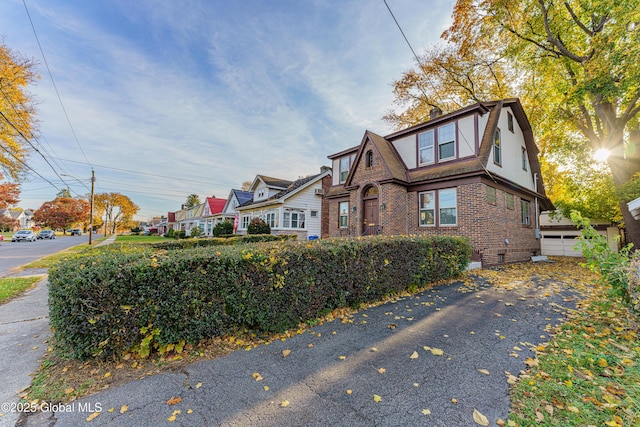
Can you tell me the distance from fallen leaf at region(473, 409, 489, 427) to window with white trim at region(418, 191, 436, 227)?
9.76m

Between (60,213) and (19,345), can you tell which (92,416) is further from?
(60,213)

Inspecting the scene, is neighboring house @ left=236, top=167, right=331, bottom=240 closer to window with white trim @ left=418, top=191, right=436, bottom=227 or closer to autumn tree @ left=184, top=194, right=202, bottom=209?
window with white trim @ left=418, top=191, right=436, bottom=227

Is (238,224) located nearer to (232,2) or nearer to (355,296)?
(232,2)

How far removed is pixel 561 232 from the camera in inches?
661

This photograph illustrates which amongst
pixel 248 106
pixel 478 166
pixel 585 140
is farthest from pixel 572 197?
pixel 248 106

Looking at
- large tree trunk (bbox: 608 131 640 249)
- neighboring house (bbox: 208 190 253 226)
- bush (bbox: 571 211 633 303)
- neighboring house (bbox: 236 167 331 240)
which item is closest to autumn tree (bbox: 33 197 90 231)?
neighboring house (bbox: 208 190 253 226)

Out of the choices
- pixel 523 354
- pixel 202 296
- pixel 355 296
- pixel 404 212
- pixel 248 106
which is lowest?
pixel 523 354

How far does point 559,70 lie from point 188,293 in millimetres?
19409

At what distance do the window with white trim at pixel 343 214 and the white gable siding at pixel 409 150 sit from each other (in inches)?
168

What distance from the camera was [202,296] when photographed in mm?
3320

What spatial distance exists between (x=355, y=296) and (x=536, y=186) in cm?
1552

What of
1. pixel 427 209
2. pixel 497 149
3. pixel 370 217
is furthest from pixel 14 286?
pixel 497 149

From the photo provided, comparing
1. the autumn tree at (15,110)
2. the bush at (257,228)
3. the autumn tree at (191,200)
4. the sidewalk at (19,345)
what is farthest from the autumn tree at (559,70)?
the autumn tree at (191,200)

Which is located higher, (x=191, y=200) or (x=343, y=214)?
(x=191, y=200)
